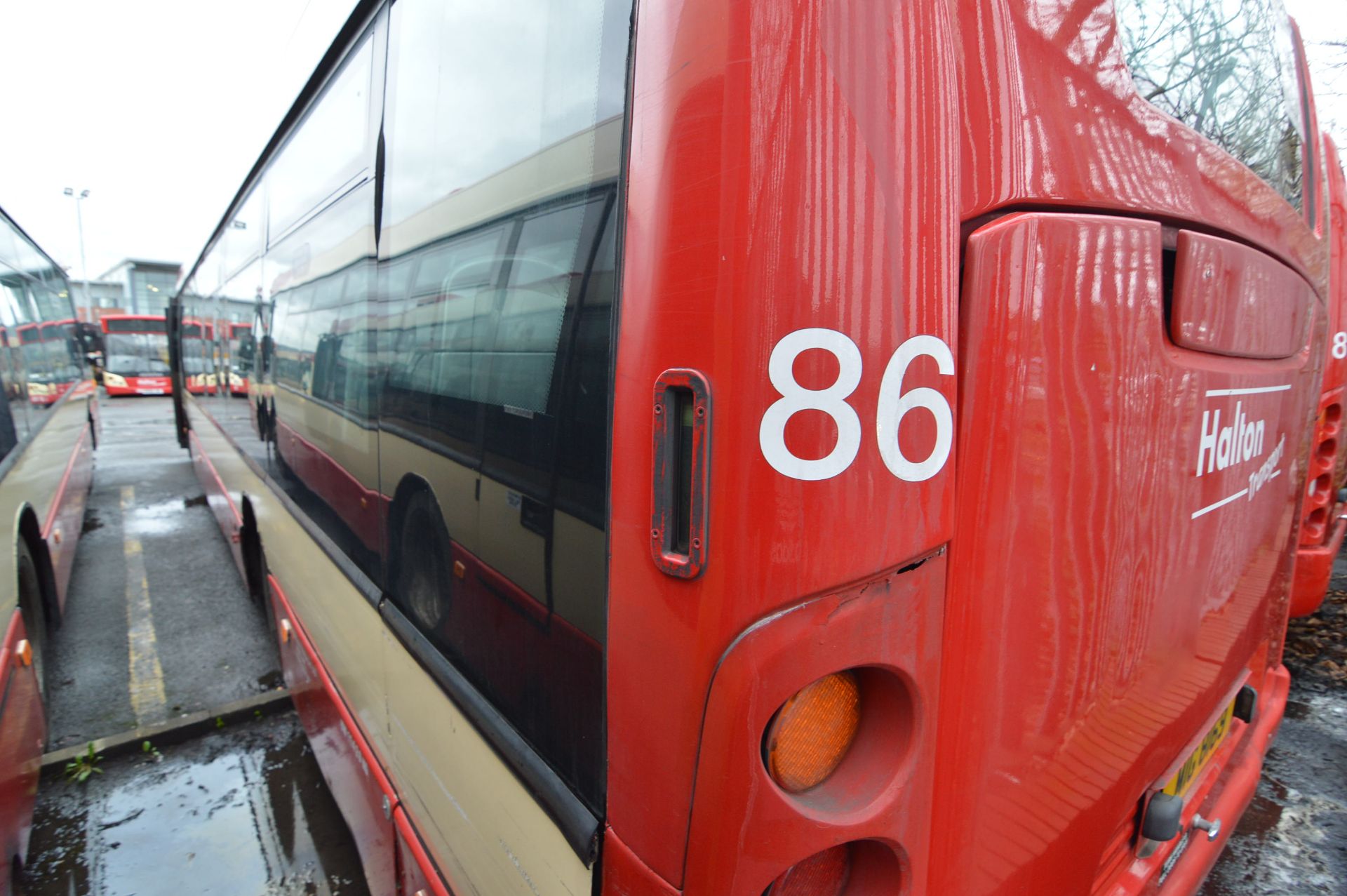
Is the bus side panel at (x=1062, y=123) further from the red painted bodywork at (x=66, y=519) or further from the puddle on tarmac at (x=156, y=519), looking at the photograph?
the puddle on tarmac at (x=156, y=519)

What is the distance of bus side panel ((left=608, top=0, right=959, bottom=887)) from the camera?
82 cm

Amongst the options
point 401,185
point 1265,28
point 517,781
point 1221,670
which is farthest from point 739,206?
point 1265,28

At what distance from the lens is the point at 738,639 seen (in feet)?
2.82

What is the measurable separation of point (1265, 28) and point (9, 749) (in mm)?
4609

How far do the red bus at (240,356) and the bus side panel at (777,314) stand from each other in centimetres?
390

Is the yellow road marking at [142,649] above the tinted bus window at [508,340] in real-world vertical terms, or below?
below

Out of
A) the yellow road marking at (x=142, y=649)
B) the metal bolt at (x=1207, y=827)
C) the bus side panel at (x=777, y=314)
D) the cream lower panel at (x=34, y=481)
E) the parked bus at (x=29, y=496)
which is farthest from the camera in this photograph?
the yellow road marking at (x=142, y=649)

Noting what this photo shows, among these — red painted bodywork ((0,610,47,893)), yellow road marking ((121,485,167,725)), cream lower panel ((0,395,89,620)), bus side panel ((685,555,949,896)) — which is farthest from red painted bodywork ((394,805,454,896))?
yellow road marking ((121,485,167,725))

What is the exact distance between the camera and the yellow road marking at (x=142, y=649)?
13.3ft

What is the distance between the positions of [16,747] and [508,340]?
2.91m

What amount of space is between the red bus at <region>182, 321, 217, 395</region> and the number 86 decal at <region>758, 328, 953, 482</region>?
263 inches

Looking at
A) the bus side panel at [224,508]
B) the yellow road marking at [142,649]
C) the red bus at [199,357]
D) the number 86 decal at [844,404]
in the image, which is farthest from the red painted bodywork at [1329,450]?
the red bus at [199,357]

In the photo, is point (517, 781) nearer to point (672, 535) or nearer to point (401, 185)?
point (672, 535)

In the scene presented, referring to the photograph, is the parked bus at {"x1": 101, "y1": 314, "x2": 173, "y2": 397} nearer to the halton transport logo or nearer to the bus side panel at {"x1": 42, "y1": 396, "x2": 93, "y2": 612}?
the bus side panel at {"x1": 42, "y1": 396, "x2": 93, "y2": 612}
